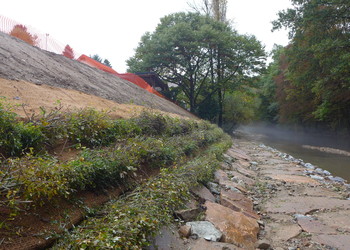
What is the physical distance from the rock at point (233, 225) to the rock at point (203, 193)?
0.15 metres

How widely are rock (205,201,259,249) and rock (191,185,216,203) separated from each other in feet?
0.49

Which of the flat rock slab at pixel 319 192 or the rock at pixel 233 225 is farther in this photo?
the flat rock slab at pixel 319 192

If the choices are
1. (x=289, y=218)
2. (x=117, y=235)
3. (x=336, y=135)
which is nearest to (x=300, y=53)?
(x=336, y=135)

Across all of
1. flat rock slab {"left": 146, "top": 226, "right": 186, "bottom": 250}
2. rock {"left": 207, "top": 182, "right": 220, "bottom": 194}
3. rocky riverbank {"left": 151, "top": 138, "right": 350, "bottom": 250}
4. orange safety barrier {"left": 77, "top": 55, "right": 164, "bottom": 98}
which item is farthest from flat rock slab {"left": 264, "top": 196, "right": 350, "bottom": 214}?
orange safety barrier {"left": 77, "top": 55, "right": 164, "bottom": 98}

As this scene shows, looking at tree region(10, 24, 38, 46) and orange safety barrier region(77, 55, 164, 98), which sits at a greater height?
tree region(10, 24, 38, 46)

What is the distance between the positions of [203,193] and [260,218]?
2.92 feet

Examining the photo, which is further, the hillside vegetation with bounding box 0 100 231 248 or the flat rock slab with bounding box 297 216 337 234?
the flat rock slab with bounding box 297 216 337 234

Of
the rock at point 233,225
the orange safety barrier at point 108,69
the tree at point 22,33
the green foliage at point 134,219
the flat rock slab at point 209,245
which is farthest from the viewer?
the orange safety barrier at point 108,69

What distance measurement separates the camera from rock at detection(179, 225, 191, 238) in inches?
97.8

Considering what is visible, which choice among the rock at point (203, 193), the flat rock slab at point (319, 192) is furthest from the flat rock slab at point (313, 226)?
the flat rock slab at point (319, 192)

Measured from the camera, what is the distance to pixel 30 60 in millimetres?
6898

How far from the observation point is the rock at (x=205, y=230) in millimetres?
2537

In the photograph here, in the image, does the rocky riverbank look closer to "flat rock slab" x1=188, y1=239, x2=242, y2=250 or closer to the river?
"flat rock slab" x1=188, y1=239, x2=242, y2=250

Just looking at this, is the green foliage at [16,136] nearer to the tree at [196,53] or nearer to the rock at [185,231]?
the rock at [185,231]
